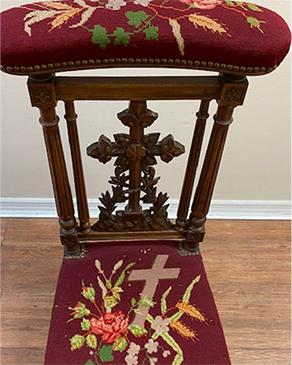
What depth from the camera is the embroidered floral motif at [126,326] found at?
0.83m

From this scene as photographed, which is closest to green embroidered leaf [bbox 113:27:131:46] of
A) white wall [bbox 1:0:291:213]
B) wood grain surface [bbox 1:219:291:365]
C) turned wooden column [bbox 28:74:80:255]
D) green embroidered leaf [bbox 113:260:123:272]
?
turned wooden column [bbox 28:74:80:255]

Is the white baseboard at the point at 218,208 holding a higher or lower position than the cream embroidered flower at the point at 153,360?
lower

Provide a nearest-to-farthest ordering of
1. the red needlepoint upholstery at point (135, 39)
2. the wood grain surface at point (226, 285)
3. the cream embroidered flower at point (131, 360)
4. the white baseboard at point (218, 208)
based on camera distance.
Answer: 1. the red needlepoint upholstery at point (135, 39)
2. the cream embroidered flower at point (131, 360)
3. the wood grain surface at point (226, 285)
4. the white baseboard at point (218, 208)

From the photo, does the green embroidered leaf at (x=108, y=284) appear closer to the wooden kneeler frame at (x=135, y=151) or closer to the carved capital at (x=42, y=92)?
the wooden kneeler frame at (x=135, y=151)

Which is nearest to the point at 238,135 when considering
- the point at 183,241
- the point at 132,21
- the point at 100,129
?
the point at 100,129

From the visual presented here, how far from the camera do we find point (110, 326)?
870 millimetres

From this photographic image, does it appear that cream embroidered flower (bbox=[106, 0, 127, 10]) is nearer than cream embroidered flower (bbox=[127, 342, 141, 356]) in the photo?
Yes

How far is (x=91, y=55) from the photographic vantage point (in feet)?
2.23

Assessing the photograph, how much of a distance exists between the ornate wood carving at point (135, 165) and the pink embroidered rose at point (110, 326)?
0.56 ft

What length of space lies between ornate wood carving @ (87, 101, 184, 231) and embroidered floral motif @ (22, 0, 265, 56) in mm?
151

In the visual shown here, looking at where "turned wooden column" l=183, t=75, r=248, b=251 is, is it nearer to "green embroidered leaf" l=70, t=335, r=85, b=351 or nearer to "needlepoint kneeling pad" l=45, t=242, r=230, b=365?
"needlepoint kneeling pad" l=45, t=242, r=230, b=365

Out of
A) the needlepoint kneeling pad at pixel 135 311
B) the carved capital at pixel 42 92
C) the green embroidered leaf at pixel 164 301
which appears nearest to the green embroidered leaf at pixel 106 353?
the needlepoint kneeling pad at pixel 135 311

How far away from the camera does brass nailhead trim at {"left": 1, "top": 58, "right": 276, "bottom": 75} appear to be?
68 cm

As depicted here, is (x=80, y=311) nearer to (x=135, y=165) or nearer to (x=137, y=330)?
(x=137, y=330)
